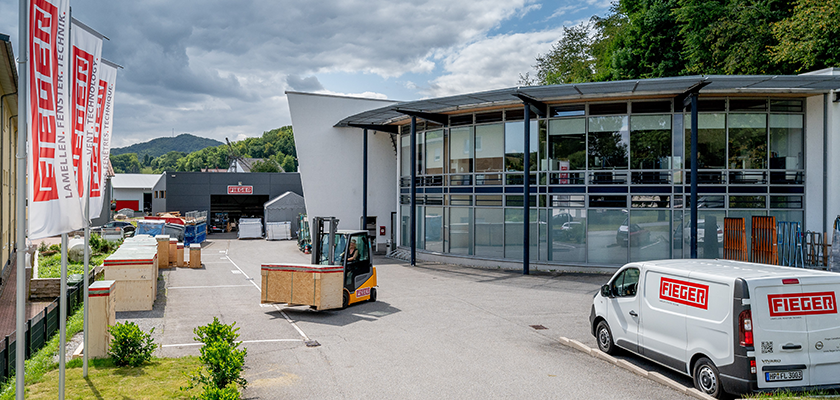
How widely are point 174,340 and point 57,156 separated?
599cm

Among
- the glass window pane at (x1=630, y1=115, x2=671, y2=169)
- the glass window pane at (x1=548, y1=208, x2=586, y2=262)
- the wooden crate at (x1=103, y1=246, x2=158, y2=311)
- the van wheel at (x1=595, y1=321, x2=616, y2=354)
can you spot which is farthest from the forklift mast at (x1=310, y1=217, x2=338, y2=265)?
the glass window pane at (x1=630, y1=115, x2=671, y2=169)

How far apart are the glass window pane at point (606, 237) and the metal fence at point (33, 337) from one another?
17.3m

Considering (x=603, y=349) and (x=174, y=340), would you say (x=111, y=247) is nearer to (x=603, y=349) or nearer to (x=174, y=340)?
(x=174, y=340)

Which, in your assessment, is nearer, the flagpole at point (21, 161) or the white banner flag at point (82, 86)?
the flagpole at point (21, 161)

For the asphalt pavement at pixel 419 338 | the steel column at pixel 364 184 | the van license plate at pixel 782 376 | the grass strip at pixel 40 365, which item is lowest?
the asphalt pavement at pixel 419 338

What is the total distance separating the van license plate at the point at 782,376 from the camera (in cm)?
710

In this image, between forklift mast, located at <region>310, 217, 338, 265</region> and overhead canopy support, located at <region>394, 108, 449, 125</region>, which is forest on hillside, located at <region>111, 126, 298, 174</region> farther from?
forklift mast, located at <region>310, 217, 338, 265</region>

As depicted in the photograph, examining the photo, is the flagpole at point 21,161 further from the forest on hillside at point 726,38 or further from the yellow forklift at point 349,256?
the forest on hillside at point 726,38

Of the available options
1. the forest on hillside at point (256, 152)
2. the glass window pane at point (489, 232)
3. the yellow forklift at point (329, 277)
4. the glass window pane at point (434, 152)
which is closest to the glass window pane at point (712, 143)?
the glass window pane at point (489, 232)

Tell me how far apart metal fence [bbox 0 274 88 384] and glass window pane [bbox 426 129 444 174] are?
1610 cm

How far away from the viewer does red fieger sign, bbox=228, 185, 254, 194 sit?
5103 centimetres

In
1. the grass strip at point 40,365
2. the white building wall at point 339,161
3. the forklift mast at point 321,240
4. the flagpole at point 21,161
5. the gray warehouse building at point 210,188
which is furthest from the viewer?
the gray warehouse building at point 210,188

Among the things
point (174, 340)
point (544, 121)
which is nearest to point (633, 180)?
point (544, 121)

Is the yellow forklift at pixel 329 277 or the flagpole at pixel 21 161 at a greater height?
the flagpole at pixel 21 161
